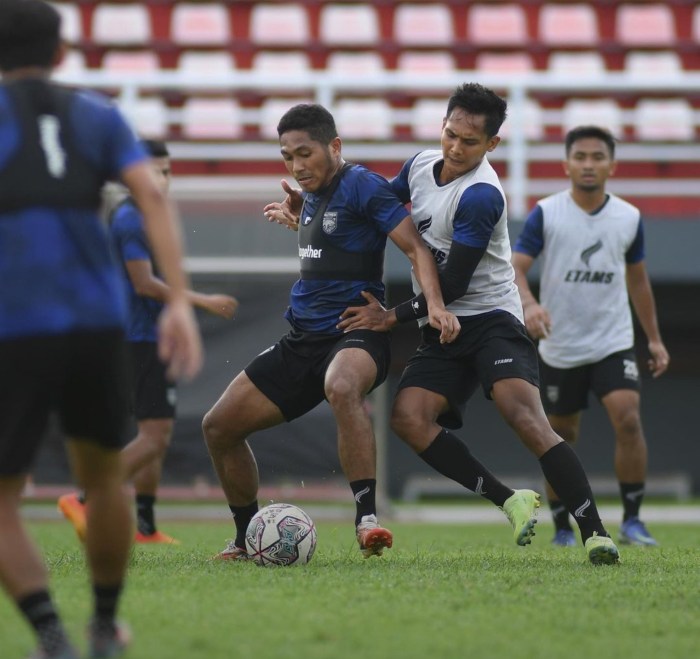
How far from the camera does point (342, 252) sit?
627cm

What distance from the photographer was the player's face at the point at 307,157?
620cm

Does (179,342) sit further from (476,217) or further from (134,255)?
(134,255)

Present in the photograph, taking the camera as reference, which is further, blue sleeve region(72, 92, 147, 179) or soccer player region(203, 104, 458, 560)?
soccer player region(203, 104, 458, 560)

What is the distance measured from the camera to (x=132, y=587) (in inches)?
201

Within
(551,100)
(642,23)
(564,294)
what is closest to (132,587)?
(564,294)

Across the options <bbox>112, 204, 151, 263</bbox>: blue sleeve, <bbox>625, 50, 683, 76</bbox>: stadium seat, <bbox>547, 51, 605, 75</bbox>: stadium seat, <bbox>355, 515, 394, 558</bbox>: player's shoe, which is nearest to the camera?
<bbox>355, 515, 394, 558</bbox>: player's shoe

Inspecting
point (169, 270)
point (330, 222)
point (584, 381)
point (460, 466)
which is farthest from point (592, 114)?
point (169, 270)

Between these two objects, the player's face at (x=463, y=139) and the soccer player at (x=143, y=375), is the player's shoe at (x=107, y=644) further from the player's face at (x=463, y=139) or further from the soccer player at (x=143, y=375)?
the soccer player at (x=143, y=375)

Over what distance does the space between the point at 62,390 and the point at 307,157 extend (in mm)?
2844

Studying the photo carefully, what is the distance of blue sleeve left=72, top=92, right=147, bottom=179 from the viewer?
11.8 ft

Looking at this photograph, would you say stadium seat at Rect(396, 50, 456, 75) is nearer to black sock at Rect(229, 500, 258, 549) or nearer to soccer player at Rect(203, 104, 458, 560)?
soccer player at Rect(203, 104, 458, 560)

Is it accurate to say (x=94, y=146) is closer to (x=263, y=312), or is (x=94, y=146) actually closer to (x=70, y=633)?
(x=70, y=633)

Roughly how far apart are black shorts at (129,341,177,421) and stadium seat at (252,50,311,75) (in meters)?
13.0

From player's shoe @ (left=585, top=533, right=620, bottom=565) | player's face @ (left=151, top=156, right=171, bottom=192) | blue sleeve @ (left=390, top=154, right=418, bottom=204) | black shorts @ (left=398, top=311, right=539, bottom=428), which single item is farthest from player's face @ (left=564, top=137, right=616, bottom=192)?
player's shoe @ (left=585, top=533, right=620, bottom=565)
